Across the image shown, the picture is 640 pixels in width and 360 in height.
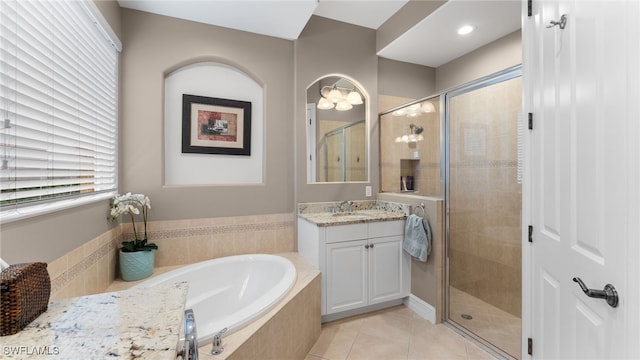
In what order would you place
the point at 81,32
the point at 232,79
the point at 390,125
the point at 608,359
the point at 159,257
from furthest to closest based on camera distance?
the point at 390,125, the point at 232,79, the point at 159,257, the point at 81,32, the point at 608,359

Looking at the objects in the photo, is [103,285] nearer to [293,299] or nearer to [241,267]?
[241,267]

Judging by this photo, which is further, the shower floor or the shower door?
the shower door

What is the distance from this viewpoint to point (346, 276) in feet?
7.85

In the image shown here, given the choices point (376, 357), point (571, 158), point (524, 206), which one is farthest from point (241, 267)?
point (571, 158)

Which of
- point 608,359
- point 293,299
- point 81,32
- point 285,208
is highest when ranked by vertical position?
point 81,32

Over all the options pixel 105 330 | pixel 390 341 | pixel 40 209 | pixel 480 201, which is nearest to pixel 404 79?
pixel 480 201

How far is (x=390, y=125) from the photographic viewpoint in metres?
3.05

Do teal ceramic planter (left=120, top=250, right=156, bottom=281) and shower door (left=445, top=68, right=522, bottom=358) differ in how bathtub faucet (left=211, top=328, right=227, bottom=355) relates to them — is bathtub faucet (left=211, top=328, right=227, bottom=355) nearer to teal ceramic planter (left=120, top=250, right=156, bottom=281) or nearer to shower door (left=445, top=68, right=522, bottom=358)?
teal ceramic planter (left=120, top=250, right=156, bottom=281)

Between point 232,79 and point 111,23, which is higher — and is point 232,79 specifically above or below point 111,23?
below

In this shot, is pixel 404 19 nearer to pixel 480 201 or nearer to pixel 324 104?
pixel 324 104

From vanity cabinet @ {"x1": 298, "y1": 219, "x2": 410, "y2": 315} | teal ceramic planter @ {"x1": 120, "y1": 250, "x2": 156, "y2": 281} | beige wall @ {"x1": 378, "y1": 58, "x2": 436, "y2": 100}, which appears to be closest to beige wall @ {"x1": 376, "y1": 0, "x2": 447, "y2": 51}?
beige wall @ {"x1": 378, "y1": 58, "x2": 436, "y2": 100}

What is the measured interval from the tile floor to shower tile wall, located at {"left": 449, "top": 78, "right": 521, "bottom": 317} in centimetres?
44

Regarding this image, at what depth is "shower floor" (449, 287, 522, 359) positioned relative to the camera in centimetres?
197

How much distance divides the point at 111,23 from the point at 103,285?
188 cm
